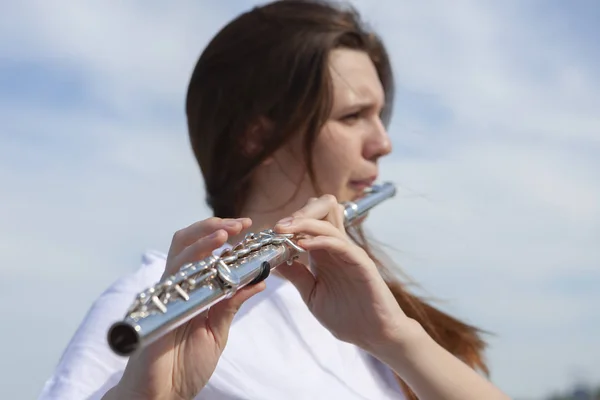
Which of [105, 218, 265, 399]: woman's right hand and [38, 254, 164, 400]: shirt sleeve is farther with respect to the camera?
[38, 254, 164, 400]: shirt sleeve

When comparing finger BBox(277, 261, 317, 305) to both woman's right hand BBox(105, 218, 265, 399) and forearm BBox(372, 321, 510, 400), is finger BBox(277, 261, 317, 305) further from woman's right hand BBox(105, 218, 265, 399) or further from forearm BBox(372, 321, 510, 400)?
woman's right hand BBox(105, 218, 265, 399)

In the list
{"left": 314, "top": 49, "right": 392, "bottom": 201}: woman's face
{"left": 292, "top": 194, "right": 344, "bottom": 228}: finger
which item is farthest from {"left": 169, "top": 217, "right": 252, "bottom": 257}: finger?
{"left": 314, "top": 49, "right": 392, "bottom": 201}: woman's face

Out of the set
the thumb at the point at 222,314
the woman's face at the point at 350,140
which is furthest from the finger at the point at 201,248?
the woman's face at the point at 350,140

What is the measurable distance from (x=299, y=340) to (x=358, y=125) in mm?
625

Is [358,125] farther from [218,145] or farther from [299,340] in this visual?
[299,340]

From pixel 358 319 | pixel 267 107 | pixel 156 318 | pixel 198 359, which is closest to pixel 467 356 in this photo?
pixel 358 319

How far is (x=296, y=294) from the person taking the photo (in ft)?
8.55

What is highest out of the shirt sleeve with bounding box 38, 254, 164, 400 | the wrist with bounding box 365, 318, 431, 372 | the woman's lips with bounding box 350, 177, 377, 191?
the woman's lips with bounding box 350, 177, 377, 191

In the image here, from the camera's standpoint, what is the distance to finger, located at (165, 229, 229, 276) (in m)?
1.70

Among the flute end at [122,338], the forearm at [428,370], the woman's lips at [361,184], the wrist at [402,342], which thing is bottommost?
the forearm at [428,370]

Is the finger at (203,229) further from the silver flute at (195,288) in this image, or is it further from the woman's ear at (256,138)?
the woman's ear at (256,138)

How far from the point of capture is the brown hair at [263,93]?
2.63m

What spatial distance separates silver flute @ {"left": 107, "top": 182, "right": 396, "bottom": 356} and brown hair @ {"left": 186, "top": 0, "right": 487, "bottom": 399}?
0.75m

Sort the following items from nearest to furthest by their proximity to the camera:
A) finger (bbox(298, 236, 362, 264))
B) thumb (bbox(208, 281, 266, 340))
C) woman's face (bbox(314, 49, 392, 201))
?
thumb (bbox(208, 281, 266, 340)) → finger (bbox(298, 236, 362, 264)) → woman's face (bbox(314, 49, 392, 201))
